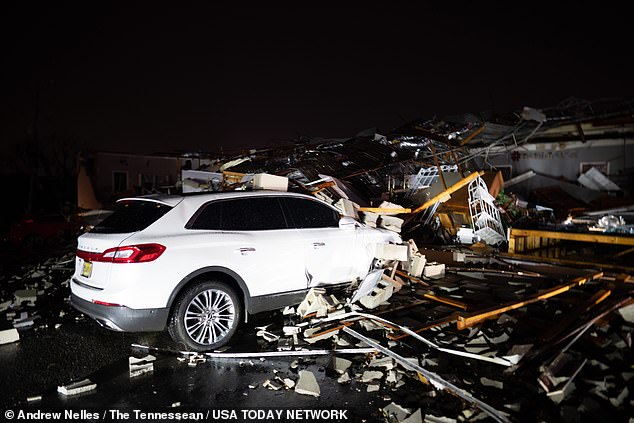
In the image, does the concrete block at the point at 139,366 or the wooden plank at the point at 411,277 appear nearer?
the concrete block at the point at 139,366

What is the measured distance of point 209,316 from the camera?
5152mm

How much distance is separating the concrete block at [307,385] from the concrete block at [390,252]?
9.48 feet

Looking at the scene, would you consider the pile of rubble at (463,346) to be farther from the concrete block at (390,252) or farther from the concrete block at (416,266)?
the concrete block at (416,266)

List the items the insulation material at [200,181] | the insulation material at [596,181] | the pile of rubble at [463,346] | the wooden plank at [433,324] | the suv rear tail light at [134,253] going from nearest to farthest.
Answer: the pile of rubble at [463,346]
the suv rear tail light at [134,253]
the wooden plank at [433,324]
the insulation material at [200,181]
the insulation material at [596,181]

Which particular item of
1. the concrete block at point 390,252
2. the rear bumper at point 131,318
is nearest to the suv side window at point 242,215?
the rear bumper at point 131,318

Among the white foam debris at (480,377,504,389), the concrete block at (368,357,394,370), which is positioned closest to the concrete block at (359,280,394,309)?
the concrete block at (368,357,394,370)

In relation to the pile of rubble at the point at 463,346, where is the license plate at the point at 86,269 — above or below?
above

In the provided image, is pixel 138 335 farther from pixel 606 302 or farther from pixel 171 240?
pixel 606 302

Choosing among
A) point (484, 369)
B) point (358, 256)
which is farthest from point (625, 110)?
point (484, 369)

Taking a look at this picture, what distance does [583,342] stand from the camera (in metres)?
4.70

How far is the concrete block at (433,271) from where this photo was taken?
7.74 m

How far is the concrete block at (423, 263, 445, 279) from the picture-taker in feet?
25.4

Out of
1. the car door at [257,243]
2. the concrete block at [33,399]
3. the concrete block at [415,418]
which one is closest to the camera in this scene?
the concrete block at [415,418]

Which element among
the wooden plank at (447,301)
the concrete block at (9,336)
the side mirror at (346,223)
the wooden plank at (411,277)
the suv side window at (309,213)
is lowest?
the concrete block at (9,336)
